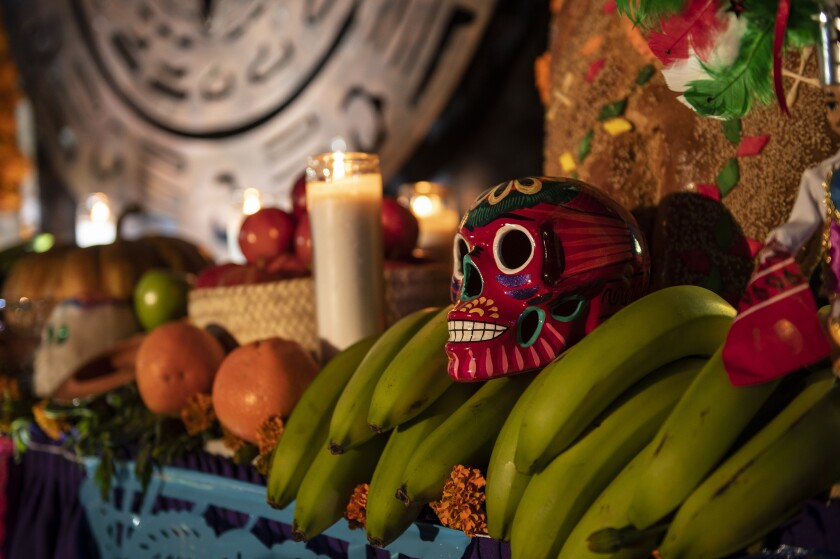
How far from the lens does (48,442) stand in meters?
1.17

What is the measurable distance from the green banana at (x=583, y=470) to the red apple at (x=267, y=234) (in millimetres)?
686

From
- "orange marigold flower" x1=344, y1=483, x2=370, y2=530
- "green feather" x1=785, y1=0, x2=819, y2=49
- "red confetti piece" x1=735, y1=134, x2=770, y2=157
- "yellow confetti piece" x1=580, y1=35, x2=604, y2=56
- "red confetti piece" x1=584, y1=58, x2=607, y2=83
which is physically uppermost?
"yellow confetti piece" x1=580, y1=35, x2=604, y2=56

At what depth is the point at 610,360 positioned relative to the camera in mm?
511

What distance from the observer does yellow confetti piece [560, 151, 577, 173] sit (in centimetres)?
92

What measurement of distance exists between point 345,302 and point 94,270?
104 cm

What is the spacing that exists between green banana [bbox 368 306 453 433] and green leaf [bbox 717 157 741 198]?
1.01 ft

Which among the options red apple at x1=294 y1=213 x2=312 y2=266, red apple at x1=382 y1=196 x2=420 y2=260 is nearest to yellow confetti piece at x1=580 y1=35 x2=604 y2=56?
red apple at x1=382 y1=196 x2=420 y2=260

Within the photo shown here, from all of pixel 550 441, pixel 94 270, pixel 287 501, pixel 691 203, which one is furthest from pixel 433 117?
pixel 550 441

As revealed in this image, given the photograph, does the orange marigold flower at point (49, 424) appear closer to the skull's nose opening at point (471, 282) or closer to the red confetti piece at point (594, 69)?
the skull's nose opening at point (471, 282)

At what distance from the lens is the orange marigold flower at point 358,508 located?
647 mm

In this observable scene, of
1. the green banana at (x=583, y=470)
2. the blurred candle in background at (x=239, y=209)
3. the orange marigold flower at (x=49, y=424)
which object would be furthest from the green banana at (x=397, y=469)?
the blurred candle in background at (x=239, y=209)

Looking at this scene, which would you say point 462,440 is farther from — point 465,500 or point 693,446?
point 693,446

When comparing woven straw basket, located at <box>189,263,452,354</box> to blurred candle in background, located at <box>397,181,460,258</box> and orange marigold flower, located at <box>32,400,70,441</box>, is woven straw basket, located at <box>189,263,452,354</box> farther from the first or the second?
blurred candle in background, located at <box>397,181,460,258</box>

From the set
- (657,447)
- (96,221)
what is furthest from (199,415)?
(96,221)
